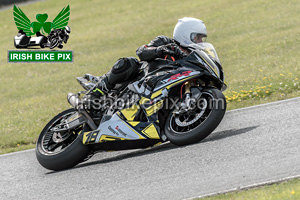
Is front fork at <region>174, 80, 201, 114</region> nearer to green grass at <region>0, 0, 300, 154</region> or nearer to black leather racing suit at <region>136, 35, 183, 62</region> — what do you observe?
black leather racing suit at <region>136, 35, 183, 62</region>

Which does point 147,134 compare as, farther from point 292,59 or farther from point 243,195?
point 292,59

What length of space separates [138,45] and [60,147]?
13267 millimetres

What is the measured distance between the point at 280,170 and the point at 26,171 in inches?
135

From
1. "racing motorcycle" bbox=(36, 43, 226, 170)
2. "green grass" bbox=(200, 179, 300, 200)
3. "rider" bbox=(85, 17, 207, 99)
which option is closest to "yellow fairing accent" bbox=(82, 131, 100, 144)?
"racing motorcycle" bbox=(36, 43, 226, 170)

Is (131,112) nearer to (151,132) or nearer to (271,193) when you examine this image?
(151,132)

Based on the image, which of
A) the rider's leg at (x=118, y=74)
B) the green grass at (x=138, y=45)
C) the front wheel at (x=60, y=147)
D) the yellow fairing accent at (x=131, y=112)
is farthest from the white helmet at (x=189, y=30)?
the green grass at (x=138, y=45)

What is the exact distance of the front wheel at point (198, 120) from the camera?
6148 millimetres

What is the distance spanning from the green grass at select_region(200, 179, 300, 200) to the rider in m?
2.38


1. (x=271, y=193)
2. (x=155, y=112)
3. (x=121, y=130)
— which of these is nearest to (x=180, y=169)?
(x=155, y=112)

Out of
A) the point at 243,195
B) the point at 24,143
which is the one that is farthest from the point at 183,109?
the point at 24,143

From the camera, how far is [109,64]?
1758 cm

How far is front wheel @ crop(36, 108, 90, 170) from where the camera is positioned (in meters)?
6.59

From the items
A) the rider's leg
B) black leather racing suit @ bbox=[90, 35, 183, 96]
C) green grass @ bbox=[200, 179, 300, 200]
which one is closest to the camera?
green grass @ bbox=[200, 179, 300, 200]

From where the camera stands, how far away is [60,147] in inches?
280
